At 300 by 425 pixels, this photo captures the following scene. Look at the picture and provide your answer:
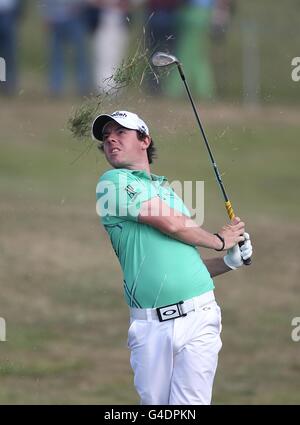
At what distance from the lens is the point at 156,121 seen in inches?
333

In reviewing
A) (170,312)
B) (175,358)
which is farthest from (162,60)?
(175,358)

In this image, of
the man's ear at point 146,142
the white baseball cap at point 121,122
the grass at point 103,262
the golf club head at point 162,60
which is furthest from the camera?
the grass at point 103,262

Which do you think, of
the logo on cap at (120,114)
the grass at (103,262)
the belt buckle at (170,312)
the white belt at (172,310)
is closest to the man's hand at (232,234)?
the white belt at (172,310)

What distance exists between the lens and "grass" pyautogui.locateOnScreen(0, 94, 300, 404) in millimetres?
10508

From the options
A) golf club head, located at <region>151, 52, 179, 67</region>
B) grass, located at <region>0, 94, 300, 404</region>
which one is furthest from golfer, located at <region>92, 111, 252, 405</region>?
grass, located at <region>0, 94, 300, 404</region>

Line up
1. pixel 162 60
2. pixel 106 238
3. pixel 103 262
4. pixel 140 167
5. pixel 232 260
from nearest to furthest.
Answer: pixel 140 167 → pixel 232 260 → pixel 162 60 → pixel 103 262 → pixel 106 238

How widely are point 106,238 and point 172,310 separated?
34.7 ft

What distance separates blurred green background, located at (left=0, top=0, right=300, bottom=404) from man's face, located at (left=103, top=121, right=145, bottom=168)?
0.82 metres

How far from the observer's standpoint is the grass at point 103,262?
414 inches

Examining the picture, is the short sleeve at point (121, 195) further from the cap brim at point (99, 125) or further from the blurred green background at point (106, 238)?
the blurred green background at point (106, 238)

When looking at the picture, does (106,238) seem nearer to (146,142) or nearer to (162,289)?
(146,142)

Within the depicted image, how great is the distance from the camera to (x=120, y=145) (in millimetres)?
6984
